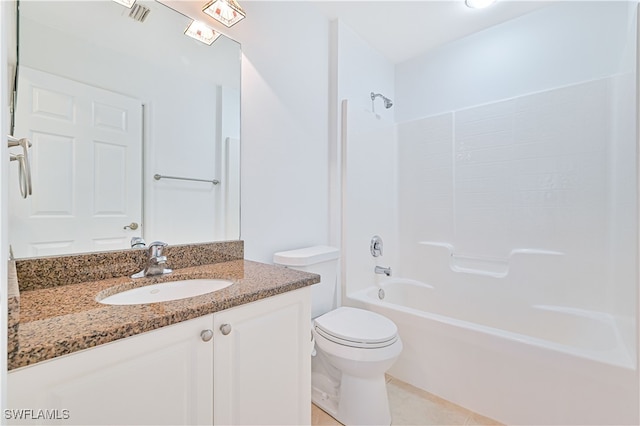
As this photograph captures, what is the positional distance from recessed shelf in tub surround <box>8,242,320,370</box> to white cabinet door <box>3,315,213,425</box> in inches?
1.3

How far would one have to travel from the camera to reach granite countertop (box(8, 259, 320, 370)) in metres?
0.54

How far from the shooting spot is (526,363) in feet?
4.45

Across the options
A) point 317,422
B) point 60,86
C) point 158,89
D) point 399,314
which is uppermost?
point 158,89

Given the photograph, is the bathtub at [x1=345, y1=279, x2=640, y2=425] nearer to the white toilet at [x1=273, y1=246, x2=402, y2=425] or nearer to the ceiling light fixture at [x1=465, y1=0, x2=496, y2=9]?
the white toilet at [x1=273, y1=246, x2=402, y2=425]

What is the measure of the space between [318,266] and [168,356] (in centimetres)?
102

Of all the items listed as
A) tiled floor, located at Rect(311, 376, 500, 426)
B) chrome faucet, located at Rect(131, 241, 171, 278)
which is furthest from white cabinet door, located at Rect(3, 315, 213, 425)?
tiled floor, located at Rect(311, 376, 500, 426)

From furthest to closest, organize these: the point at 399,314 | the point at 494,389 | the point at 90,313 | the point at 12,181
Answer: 1. the point at 399,314
2. the point at 494,389
3. the point at 12,181
4. the point at 90,313

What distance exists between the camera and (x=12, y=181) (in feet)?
2.91

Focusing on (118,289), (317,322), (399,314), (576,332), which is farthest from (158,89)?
(576,332)

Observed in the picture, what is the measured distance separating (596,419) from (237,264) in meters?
1.71

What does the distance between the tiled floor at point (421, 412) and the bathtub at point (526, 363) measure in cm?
4

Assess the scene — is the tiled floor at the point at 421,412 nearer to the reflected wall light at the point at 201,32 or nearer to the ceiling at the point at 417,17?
the reflected wall light at the point at 201,32

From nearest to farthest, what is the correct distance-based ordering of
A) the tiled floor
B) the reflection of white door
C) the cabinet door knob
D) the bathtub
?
the cabinet door knob
the reflection of white door
the bathtub
the tiled floor

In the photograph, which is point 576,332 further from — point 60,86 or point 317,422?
point 60,86
